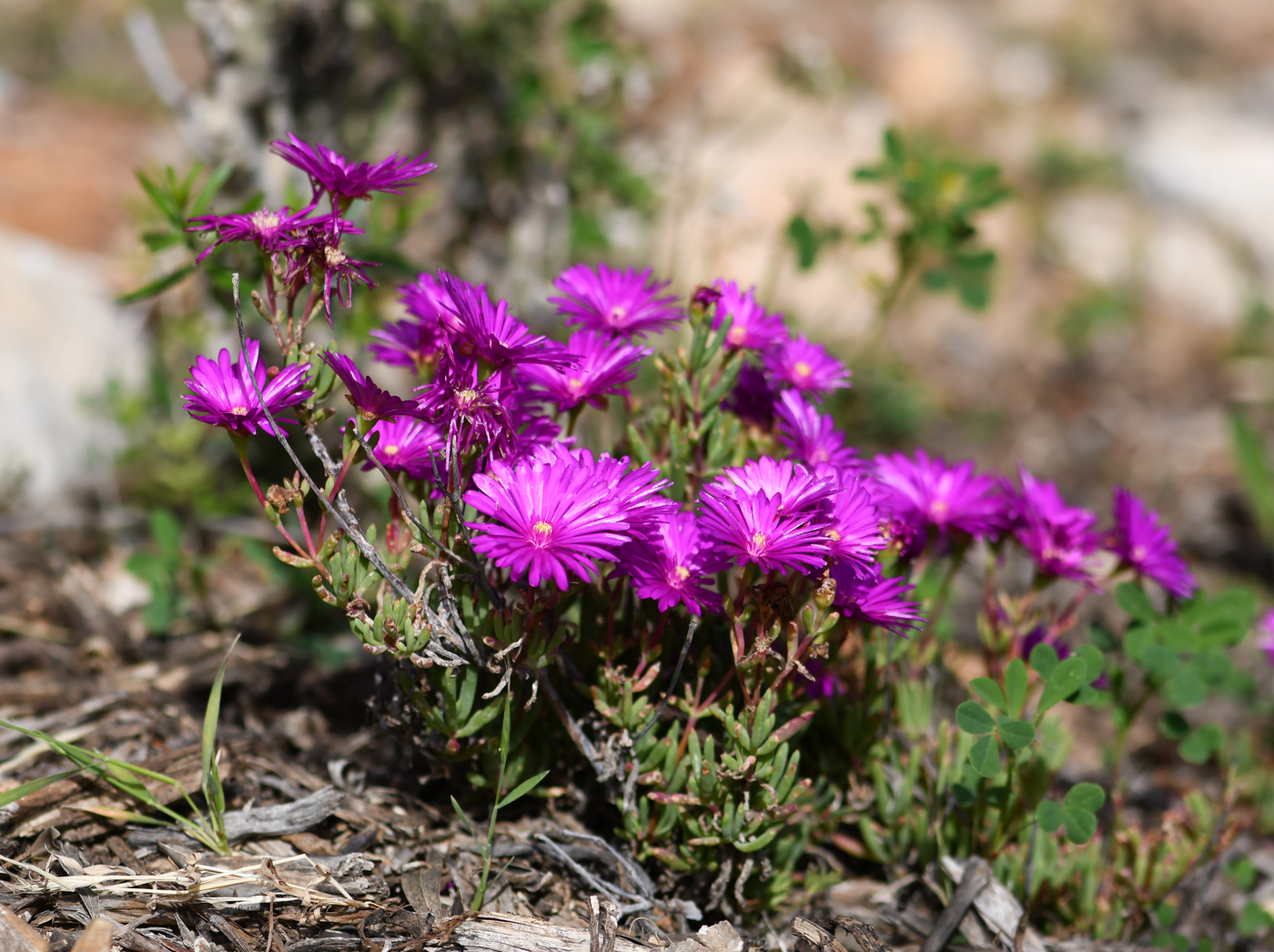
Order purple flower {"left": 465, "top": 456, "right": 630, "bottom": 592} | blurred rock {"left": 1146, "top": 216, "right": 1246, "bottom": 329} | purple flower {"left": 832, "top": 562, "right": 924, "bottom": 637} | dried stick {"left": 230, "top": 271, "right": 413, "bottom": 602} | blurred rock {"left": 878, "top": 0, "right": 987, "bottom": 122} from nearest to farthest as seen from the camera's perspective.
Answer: purple flower {"left": 465, "top": 456, "right": 630, "bottom": 592} < dried stick {"left": 230, "top": 271, "right": 413, "bottom": 602} < purple flower {"left": 832, "top": 562, "right": 924, "bottom": 637} < blurred rock {"left": 1146, "top": 216, "right": 1246, "bottom": 329} < blurred rock {"left": 878, "top": 0, "right": 987, "bottom": 122}

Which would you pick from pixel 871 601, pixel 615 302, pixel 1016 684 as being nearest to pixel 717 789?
pixel 871 601

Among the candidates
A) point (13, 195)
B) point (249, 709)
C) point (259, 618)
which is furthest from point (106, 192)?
point (249, 709)

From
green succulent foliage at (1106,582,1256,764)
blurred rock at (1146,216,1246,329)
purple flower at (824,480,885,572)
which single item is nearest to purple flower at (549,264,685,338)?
purple flower at (824,480,885,572)

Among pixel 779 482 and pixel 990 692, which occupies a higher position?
pixel 779 482

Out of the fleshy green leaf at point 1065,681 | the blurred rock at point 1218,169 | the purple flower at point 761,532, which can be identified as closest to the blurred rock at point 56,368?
the purple flower at point 761,532

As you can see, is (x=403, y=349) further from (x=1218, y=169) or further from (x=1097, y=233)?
(x=1218, y=169)

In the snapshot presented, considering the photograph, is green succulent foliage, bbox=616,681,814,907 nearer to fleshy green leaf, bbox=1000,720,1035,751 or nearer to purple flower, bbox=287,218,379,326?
fleshy green leaf, bbox=1000,720,1035,751
